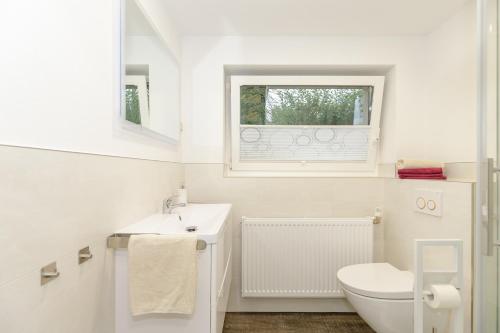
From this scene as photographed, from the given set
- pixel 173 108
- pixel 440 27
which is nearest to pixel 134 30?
pixel 173 108

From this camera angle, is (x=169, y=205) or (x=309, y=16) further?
(x=309, y=16)

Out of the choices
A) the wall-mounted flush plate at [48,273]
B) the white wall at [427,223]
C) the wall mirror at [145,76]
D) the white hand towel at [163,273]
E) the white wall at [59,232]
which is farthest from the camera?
the white wall at [427,223]

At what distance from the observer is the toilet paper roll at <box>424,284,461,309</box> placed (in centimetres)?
121

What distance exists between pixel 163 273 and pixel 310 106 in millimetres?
1909

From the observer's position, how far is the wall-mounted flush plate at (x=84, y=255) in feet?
3.46

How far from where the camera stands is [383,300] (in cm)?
172

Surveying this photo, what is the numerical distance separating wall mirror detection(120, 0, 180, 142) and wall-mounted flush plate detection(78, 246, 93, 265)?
22.5 inches

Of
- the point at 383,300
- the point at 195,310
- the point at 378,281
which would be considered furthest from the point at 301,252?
the point at 195,310

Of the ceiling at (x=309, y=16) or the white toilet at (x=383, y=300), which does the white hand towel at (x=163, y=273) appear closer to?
the white toilet at (x=383, y=300)

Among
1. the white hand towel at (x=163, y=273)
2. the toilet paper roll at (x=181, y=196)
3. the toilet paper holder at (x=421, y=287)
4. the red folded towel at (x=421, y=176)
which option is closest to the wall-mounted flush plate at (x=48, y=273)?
the white hand towel at (x=163, y=273)

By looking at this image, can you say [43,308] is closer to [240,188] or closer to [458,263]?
[458,263]

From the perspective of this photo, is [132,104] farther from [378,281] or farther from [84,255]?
[378,281]

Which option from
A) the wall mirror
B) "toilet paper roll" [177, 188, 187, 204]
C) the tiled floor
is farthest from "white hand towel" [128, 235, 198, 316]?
the tiled floor

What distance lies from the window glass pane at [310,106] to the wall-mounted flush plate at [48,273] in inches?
75.7
